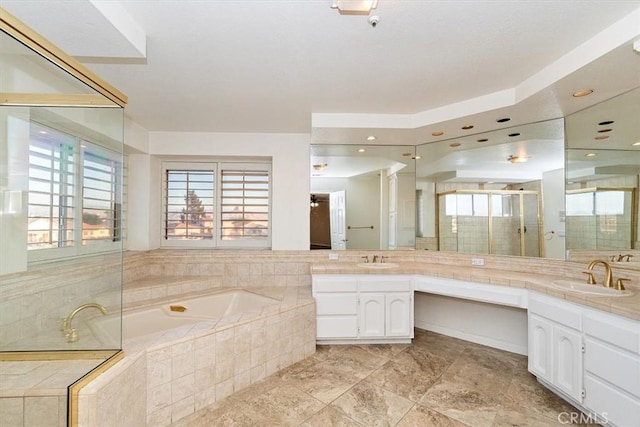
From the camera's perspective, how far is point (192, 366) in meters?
1.90

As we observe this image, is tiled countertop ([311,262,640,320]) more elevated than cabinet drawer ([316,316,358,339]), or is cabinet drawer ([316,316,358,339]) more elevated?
tiled countertop ([311,262,640,320])

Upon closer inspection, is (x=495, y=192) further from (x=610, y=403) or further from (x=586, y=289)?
(x=610, y=403)

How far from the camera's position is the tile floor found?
1835 millimetres

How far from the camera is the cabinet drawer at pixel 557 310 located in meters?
1.85

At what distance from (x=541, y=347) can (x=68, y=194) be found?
12.0 feet

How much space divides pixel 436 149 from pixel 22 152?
3.58 meters

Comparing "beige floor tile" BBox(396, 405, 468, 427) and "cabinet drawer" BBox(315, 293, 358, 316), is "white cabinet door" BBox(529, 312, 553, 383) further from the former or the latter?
"cabinet drawer" BBox(315, 293, 358, 316)

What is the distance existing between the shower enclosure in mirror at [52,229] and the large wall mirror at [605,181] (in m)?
3.53

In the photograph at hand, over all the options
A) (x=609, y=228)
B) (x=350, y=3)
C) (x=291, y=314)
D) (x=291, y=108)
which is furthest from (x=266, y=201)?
(x=609, y=228)

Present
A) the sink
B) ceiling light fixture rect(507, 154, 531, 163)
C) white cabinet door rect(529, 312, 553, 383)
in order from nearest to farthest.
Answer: the sink, white cabinet door rect(529, 312, 553, 383), ceiling light fixture rect(507, 154, 531, 163)

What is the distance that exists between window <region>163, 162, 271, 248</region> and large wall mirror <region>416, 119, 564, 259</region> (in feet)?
6.67

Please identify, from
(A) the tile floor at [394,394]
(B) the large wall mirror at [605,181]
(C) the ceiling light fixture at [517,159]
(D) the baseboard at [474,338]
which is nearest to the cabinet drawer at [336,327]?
(A) the tile floor at [394,394]

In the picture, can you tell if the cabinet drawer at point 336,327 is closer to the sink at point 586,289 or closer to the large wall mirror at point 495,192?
the large wall mirror at point 495,192

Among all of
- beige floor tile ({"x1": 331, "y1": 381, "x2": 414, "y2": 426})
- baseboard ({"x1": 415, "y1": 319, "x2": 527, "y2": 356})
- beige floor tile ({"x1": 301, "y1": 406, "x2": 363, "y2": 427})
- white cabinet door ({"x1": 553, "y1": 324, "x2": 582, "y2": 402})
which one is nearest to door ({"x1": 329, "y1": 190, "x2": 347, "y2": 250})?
baseboard ({"x1": 415, "y1": 319, "x2": 527, "y2": 356})
